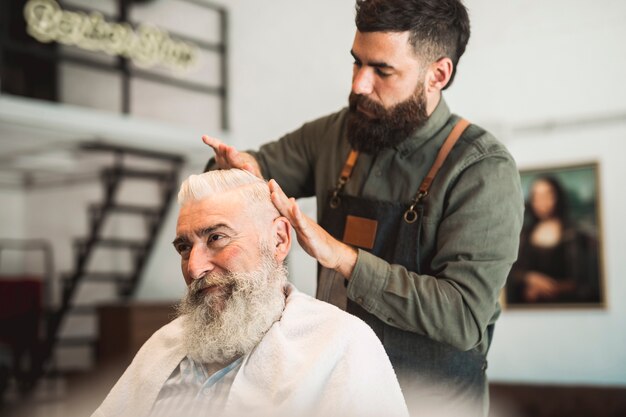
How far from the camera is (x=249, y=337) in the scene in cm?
182

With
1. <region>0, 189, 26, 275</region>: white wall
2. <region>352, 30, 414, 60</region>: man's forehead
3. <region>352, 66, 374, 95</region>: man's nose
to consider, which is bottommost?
<region>0, 189, 26, 275</region>: white wall

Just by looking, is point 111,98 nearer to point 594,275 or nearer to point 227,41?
point 227,41

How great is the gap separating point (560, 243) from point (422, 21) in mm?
4332

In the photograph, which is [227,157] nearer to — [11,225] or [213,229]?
[213,229]

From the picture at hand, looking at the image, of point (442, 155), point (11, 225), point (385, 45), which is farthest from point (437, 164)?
point (11, 225)

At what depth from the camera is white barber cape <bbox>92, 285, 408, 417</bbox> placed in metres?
1.67

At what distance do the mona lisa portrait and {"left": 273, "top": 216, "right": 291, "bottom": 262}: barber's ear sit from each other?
4401mm

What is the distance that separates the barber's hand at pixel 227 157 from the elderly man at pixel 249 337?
0.46 feet

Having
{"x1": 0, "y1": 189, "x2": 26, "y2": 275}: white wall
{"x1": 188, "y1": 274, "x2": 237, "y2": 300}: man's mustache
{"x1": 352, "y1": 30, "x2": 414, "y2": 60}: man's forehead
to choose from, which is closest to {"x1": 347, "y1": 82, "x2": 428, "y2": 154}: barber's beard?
{"x1": 352, "y1": 30, "x2": 414, "y2": 60}: man's forehead

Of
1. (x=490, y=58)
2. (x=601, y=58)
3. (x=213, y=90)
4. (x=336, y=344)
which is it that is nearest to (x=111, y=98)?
(x=213, y=90)

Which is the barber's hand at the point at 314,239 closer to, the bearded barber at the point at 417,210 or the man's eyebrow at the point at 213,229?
the bearded barber at the point at 417,210

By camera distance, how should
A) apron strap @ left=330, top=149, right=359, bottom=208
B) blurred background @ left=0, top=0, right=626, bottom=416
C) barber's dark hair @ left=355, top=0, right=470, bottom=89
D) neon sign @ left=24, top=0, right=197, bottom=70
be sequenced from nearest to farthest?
barber's dark hair @ left=355, top=0, right=470, bottom=89 < apron strap @ left=330, top=149, right=359, bottom=208 < blurred background @ left=0, top=0, right=626, bottom=416 < neon sign @ left=24, top=0, right=197, bottom=70

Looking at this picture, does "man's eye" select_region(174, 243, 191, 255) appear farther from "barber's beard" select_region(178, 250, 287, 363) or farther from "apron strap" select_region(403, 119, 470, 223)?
"apron strap" select_region(403, 119, 470, 223)

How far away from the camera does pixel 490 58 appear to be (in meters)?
6.14
